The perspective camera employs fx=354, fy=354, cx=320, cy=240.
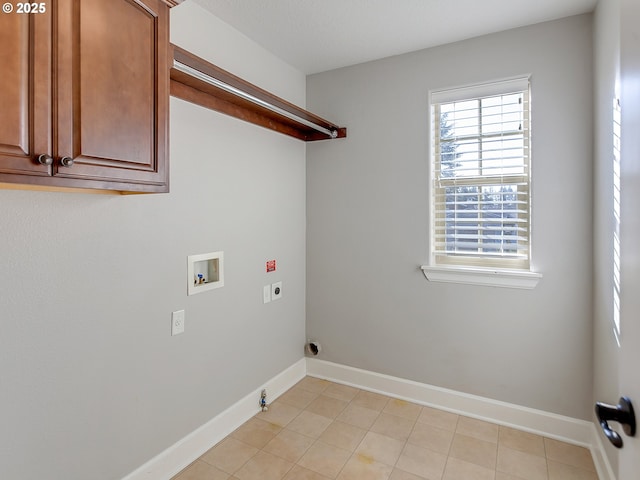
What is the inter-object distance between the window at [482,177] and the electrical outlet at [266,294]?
4.08ft

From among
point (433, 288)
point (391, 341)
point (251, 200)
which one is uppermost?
point (251, 200)

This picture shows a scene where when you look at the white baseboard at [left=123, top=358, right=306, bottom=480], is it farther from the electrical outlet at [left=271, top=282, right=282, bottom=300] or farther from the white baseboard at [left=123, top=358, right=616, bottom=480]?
the electrical outlet at [left=271, top=282, right=282, bottom=300]

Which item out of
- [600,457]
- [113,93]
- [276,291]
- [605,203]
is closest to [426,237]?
[605,203]

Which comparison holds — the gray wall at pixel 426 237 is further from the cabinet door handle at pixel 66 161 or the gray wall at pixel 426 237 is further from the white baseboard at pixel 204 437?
the cabinet door handle at pixel 66 161

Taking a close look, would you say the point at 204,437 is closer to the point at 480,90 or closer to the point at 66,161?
the point at 66,161

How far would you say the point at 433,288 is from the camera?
2607 millimetres

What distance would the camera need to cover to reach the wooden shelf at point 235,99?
1.74 metres

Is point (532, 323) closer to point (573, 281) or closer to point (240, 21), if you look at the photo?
point (573, 281)

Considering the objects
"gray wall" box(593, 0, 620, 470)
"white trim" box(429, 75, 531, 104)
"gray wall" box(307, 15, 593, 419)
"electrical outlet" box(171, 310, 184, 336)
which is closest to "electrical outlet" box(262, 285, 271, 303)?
"gray wall" box(307, 15, 593, 419)

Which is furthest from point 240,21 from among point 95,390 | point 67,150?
point 95,390

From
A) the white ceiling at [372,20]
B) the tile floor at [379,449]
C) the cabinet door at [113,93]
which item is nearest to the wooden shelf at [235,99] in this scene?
the cabinet door at [113,93]

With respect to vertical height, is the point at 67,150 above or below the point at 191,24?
below

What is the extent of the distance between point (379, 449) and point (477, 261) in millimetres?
1386

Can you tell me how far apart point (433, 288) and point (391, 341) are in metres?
0.55
